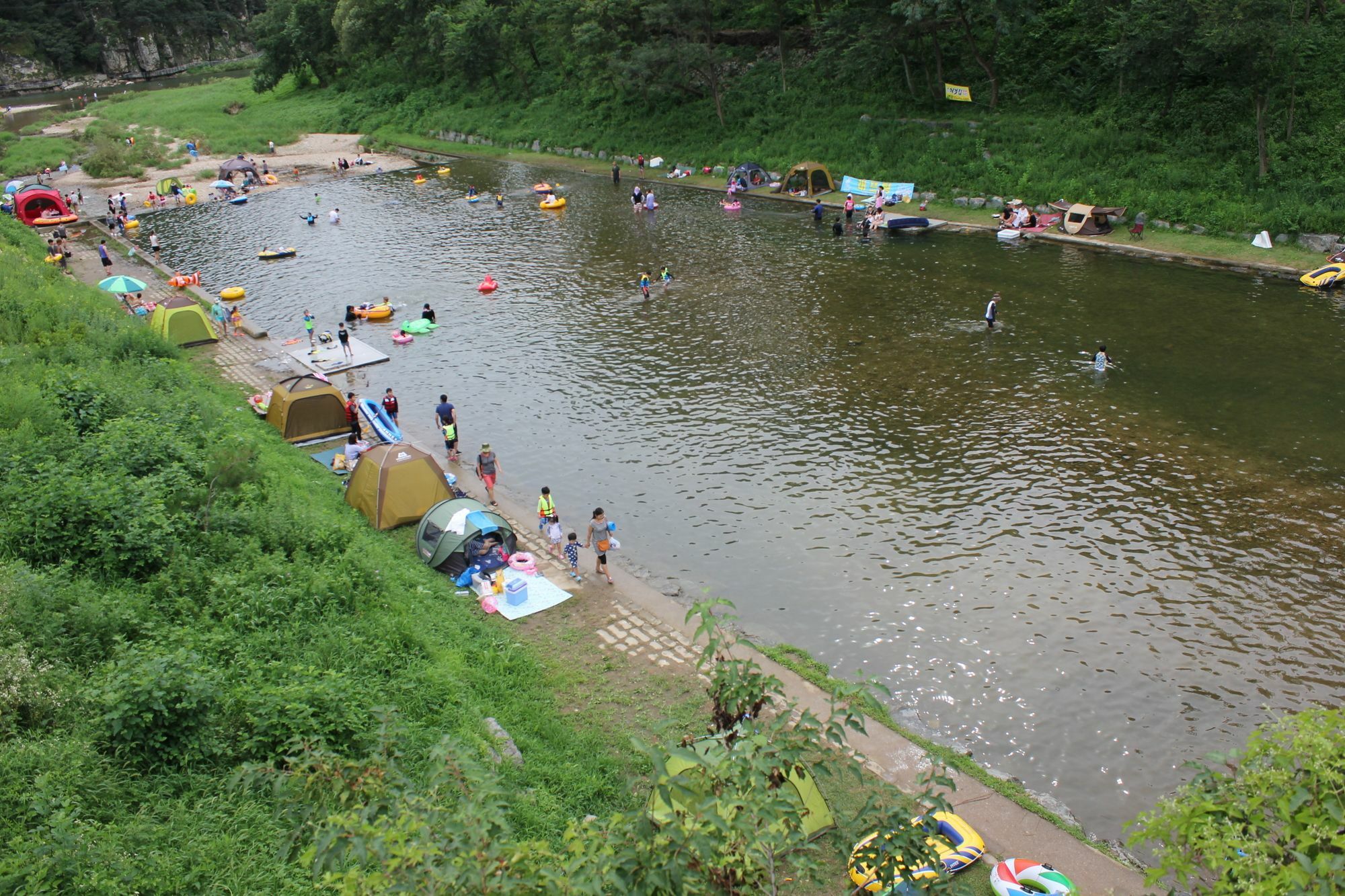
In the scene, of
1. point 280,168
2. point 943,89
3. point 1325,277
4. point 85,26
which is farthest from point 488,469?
point 85,26

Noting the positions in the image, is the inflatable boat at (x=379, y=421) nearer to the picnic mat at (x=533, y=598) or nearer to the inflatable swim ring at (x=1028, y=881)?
the picnic mat at (x=533, y=598)

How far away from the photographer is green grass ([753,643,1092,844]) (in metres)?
12.8

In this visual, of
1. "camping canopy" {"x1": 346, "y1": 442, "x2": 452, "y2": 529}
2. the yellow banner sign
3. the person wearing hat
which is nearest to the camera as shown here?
"camping canopy" {"x1": 346, "y1": 442, "x2": 452, "y2": 529}

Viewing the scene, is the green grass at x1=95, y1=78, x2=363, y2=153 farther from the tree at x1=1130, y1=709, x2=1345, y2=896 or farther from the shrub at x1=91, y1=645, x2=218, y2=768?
the tree at x1=1130, y1=709, x2=1345, y2=896

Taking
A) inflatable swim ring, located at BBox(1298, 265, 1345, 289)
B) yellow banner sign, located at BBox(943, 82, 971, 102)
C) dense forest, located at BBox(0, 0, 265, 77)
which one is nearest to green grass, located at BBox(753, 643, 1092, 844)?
inflatable swim ring, located at BBox(1298, 265, 1345, 289)

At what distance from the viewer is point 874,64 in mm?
48219

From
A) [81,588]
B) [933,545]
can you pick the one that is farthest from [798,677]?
[81,588]

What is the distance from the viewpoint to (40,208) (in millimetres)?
53688

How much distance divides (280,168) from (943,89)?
4913cm

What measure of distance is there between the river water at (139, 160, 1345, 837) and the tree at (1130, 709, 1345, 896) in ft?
20.3

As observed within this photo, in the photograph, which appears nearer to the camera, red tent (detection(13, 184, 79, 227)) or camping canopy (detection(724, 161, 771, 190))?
camping canopy (detection(724, 161, 771, 190))

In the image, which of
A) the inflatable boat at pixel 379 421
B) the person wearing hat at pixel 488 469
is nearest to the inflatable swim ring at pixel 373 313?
the inflatable boat at pixel 379 421

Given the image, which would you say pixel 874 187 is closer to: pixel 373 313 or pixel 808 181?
pixel 808 181

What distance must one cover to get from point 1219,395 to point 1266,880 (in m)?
22.4
